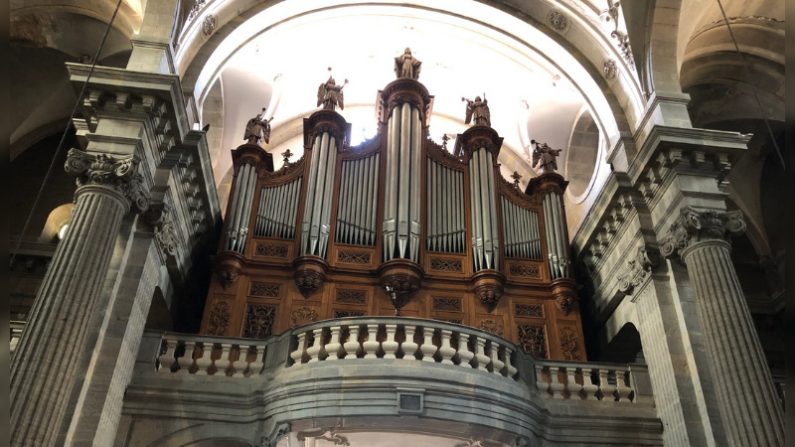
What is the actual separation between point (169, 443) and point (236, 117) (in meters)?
7.89

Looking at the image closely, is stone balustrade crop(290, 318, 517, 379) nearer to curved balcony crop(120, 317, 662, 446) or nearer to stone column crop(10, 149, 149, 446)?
curved balcony crop(120, 317, 662, 446)

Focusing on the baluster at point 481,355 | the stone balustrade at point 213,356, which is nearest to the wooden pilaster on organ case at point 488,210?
the baluster at point 481,355

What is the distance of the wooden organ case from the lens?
10.9 m

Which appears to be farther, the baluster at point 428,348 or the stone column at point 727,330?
the baluster at point 428,348

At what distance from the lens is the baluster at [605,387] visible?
9469 mm

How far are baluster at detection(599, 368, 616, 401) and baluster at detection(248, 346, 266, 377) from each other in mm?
4502

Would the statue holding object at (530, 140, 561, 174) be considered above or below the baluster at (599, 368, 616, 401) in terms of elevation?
above

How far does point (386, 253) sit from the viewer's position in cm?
1112

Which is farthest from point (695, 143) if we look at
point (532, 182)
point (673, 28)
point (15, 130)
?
point (15, 130)

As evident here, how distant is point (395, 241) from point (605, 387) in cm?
381

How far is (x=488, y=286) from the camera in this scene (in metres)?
11.1

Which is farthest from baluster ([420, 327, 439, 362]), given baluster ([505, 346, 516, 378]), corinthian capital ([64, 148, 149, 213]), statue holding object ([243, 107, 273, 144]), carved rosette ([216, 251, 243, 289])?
statue holding object ([243, 107, 273, 144])

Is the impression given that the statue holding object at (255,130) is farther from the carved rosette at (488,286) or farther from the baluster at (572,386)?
the baluster at (572,386)

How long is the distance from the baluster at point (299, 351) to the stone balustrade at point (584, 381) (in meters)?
3.13
